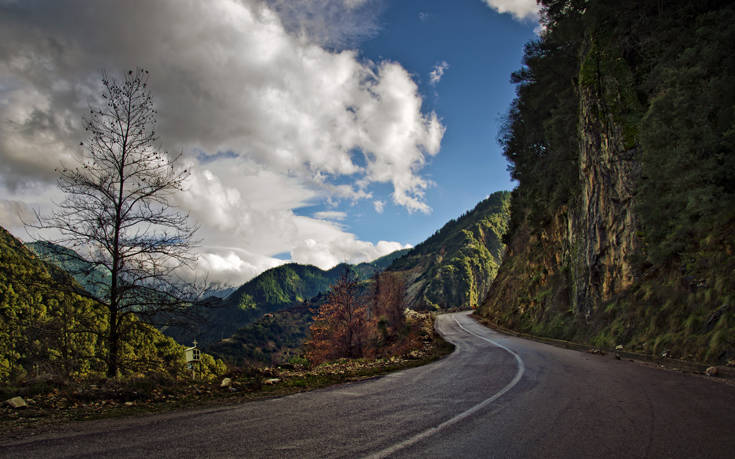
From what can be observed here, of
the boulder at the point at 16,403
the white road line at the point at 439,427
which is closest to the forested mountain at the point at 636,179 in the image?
the white road line at the point at 439,427

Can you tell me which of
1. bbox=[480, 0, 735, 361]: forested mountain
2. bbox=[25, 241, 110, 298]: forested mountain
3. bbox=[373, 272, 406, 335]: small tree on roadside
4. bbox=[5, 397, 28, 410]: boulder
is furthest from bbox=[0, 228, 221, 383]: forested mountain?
bbox=[373, 272, 406, 335]: small tree on roadside

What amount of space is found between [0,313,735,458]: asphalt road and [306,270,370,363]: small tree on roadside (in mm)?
19777

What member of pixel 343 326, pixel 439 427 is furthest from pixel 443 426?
pixel 343 326

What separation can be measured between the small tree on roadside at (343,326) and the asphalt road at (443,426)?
19777 mm

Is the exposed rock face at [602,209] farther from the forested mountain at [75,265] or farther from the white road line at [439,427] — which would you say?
the forested mountain at [75,265]

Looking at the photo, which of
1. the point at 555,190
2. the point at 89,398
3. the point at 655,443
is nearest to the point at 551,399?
the point at 655,443

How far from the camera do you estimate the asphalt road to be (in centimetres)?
384

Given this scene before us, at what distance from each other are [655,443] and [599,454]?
2.86 ft

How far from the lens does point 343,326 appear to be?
27.4m

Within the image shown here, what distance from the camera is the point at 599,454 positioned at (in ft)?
12.2

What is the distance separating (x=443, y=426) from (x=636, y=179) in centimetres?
1822

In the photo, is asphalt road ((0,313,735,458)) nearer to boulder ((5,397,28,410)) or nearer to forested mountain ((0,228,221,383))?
boulder ((5,397,28,410))

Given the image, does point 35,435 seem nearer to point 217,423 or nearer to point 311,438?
point 217,423

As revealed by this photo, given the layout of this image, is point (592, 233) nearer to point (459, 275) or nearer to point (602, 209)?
point (602, 209)
